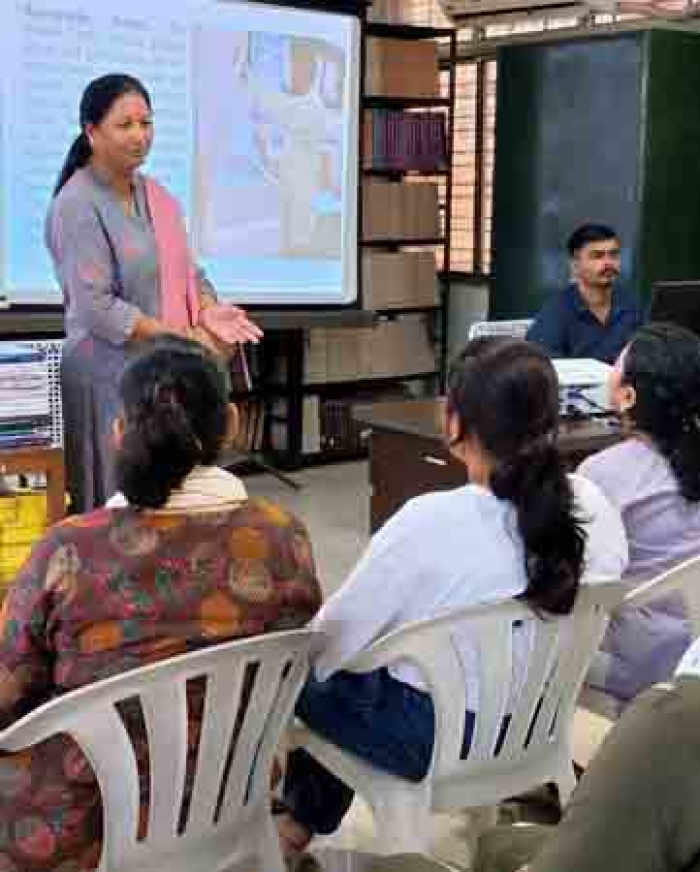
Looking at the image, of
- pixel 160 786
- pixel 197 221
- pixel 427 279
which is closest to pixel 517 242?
pixel 427 279

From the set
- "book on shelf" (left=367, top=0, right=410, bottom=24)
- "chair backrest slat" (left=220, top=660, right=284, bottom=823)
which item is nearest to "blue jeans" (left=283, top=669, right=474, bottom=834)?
"chair backrest slat" (left=220, top=660, right=284, bottom=823)

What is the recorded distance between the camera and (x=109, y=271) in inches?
124

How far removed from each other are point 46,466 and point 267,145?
2.47m

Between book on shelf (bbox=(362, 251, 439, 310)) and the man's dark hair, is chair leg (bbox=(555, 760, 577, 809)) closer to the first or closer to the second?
the man's dark hair

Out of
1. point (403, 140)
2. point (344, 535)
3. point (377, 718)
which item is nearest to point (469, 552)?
point (377, 718)

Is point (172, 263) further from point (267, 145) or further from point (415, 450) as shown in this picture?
point (267, 145)

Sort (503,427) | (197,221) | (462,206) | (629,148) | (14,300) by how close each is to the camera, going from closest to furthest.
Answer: (503,427), (14,300), (197,221), (629,148), (462,206)

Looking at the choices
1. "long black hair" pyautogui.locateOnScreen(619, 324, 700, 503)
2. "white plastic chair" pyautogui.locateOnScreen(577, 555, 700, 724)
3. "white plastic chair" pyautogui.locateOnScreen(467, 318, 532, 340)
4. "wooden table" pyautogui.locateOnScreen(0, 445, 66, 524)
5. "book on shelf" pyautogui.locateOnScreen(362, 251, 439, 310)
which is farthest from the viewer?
"book on shelf" pyautogui.locateOnScreen(362, 251, 439, 310)

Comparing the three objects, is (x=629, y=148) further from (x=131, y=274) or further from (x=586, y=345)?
(x=131, y=274)

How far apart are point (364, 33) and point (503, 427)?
12.6ft

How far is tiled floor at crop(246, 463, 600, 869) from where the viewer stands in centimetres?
250

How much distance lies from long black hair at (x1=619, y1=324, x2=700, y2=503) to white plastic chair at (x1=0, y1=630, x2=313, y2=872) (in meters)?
0.90

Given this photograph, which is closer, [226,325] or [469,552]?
[469,552]

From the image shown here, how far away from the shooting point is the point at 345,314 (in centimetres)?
552
